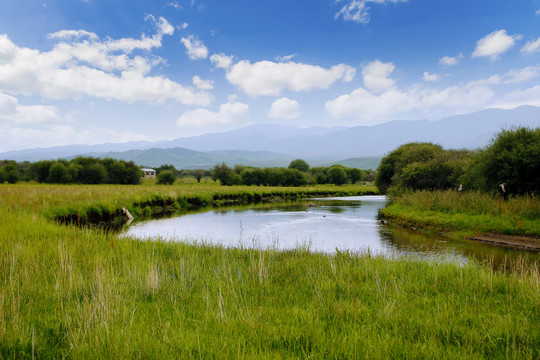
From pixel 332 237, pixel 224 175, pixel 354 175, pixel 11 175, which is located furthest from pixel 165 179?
pixel 332 237

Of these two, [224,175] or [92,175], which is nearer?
[92,175]

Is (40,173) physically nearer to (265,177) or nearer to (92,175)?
(92,175)

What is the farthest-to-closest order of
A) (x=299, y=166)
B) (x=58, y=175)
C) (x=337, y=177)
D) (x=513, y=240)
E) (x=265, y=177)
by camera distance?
(x=299, y=166) → (x=337, y=177) → (x=265, y=177) → (x=58, y=175) → (x=513, y=240)

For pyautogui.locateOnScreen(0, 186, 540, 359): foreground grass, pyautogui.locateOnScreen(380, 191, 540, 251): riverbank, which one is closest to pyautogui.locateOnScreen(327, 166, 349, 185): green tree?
pyautogui.locateOnScreen(380, 191, 540, 251): riverbank

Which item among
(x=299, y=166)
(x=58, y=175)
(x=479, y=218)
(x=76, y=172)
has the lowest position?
(x=479, y=218)

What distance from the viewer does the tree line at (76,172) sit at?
7044 centimetres

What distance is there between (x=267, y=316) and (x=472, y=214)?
19.8m

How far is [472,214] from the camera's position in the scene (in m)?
19.6

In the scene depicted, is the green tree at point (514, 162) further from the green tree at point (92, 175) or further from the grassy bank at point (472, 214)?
the green tree at point (92, 175)

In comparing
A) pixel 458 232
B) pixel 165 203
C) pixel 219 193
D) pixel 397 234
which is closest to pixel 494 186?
pixel 458 232

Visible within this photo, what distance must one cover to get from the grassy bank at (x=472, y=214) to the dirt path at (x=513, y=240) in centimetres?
48

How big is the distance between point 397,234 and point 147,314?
17.5 m

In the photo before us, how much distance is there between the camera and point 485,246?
1505 cm

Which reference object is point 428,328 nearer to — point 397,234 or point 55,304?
point 55,304
